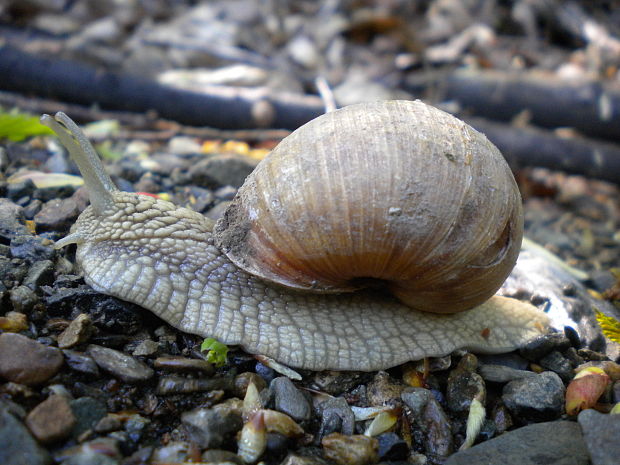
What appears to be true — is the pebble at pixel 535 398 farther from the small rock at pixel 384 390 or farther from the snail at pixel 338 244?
the small rock at pixel 384 390

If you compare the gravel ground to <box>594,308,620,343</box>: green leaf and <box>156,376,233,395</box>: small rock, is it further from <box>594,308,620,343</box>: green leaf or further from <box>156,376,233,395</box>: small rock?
<box>594,308,620,343</box>: green leaf

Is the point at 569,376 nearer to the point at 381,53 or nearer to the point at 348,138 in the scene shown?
the point at 348,138

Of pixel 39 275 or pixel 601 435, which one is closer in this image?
pixel 601 435

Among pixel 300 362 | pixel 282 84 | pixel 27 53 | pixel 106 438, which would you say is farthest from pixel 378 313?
pixel 27 53

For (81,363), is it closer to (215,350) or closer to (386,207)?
(215,350)

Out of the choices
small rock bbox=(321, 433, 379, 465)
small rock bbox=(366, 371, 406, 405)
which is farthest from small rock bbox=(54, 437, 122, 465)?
small rock bbox=(366, 371, 406, 405)

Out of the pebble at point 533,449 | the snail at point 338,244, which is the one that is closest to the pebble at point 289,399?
the snail at point 338,244

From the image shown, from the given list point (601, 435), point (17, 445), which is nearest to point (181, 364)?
point (17, 445)
